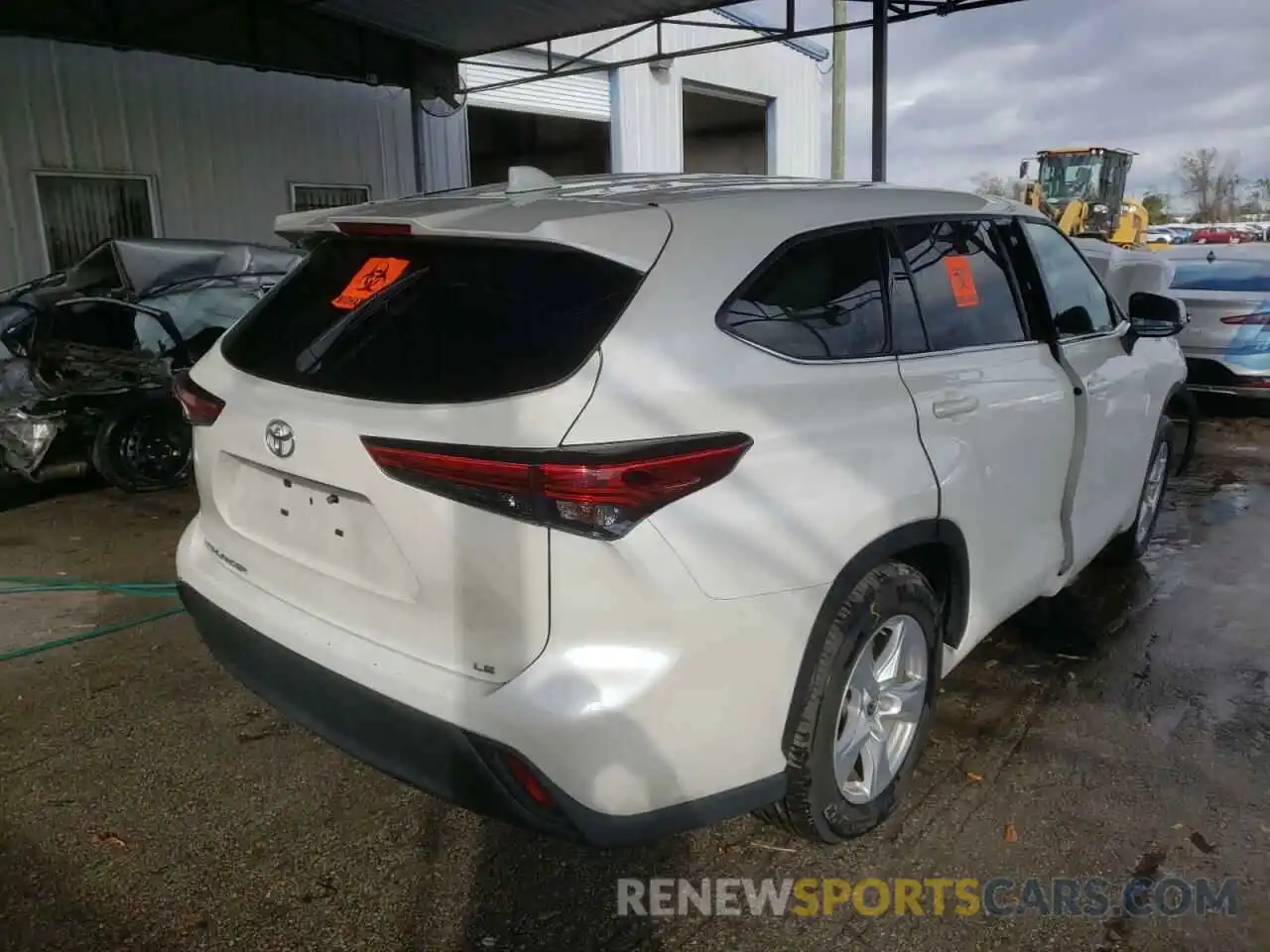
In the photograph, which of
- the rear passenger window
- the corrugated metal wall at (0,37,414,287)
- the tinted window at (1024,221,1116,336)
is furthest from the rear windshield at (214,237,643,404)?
the corrugated metal wall at (0,37,414,287)

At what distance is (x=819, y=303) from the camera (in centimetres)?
263

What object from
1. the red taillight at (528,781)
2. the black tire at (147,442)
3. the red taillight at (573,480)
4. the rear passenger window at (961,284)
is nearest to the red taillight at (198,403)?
the red taillight at (573,480)

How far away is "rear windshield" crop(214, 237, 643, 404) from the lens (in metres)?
2.20

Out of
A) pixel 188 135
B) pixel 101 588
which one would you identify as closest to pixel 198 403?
pixel 101 588

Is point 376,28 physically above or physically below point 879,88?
above

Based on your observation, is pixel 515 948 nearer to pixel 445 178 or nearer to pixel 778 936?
pixel 778 936

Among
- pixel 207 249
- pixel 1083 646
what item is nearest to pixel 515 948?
pixel 1083 646

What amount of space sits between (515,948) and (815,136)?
20600 millimetres

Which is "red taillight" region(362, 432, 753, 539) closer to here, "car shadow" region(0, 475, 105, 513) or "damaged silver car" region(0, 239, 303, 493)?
"damaged silver car" region(0, 239, 303, 493)

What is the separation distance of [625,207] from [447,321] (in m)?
0.51

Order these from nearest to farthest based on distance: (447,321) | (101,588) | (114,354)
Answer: (447,321) → (101,588) → (114,354)

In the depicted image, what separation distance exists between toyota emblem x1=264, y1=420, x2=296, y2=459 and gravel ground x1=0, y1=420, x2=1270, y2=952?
1.14 m

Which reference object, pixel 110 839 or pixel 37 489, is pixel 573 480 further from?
pixel 37 489

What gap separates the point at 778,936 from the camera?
2.49m
